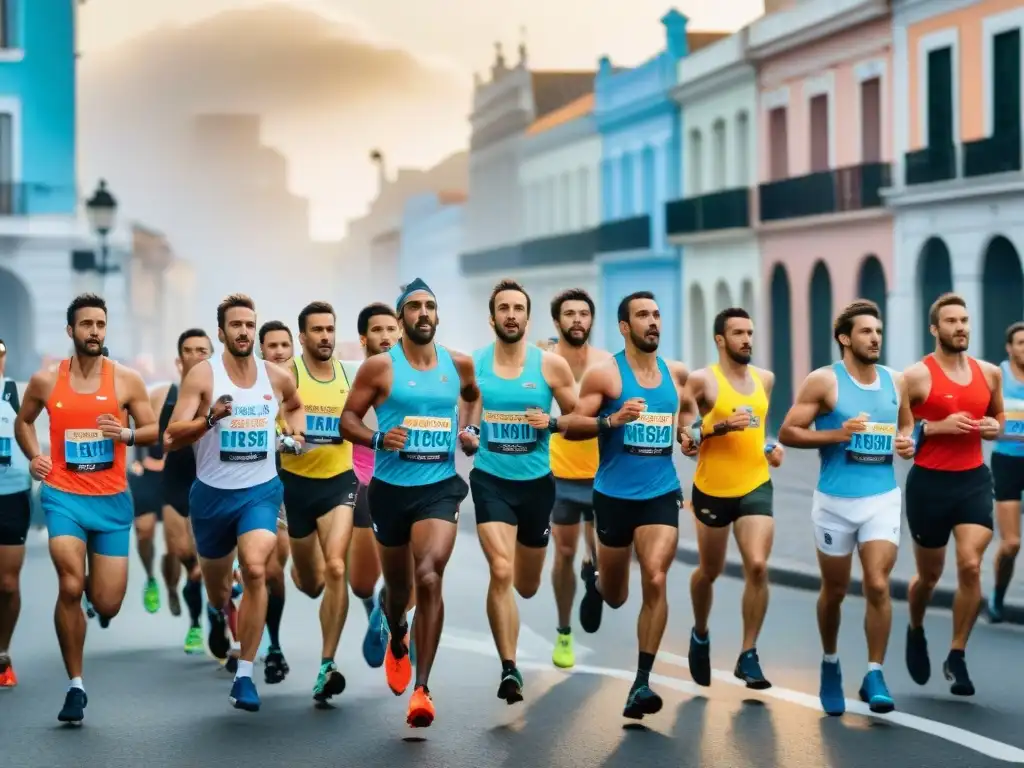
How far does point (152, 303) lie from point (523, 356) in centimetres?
7126

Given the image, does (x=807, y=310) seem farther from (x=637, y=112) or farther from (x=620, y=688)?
(x=620, y=688)

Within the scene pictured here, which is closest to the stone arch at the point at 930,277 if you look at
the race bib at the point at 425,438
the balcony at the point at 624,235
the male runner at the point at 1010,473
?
the balcony at the point at 624,235

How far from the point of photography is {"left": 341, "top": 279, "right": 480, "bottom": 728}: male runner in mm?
10289

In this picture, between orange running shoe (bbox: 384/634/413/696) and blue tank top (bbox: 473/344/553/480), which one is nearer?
orange running shoe (bbox: 384/634/413/696)

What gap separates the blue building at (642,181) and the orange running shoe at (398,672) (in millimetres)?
37343

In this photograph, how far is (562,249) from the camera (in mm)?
57594

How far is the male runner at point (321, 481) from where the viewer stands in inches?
454

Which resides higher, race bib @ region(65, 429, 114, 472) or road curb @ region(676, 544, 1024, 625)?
race bib @ region(65, 429, 114, 472)

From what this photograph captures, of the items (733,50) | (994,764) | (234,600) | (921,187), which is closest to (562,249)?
(733,50)

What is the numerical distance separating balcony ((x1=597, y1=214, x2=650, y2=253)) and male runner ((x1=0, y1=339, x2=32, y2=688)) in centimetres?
3803

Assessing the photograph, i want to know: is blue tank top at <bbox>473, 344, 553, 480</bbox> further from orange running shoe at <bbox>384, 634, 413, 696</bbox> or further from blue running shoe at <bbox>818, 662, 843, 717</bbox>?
blue running shoe at <bbox>818, 662, 843, 717</bbox>

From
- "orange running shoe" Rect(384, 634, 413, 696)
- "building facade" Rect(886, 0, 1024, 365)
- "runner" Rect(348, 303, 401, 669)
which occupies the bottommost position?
"orange running shoe" Rect(384, 634, 413, 696)

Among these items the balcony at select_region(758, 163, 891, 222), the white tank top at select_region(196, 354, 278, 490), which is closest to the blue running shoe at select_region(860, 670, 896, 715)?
the white tank top at select_region(196, 354, 278, 490)

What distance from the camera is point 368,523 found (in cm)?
1203
